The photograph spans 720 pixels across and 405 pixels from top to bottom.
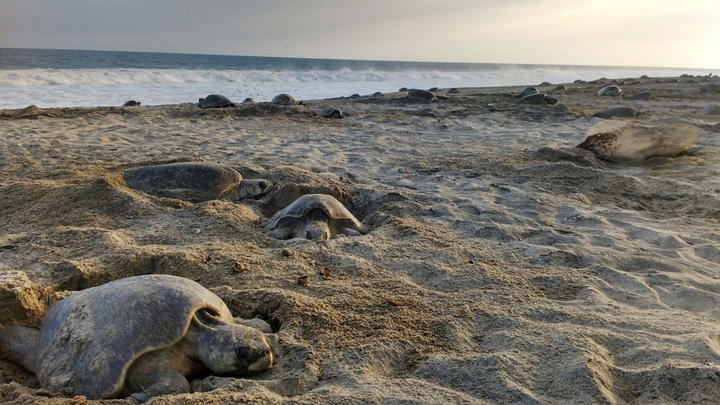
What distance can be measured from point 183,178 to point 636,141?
14.7 feet

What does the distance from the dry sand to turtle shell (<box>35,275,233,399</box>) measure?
0.12 m

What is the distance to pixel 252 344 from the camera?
1775 mm

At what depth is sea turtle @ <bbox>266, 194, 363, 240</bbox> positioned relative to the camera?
126 inches

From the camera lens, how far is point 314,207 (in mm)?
3352

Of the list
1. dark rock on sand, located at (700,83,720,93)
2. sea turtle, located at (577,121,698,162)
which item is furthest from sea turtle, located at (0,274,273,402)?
dark rock on sand, located at (700,83,720,93)

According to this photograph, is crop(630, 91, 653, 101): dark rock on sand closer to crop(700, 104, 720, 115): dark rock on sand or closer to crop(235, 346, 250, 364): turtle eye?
crop(700, 104, 720, 115): dark rock on sand

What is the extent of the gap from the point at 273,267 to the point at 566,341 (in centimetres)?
147

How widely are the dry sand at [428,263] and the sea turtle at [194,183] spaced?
0.52ft

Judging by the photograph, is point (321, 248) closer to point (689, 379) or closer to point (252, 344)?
point (252, 344)

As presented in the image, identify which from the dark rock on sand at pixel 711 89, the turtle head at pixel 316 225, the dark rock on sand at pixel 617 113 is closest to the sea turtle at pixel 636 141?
the dark rock on sand at pixel 617 113

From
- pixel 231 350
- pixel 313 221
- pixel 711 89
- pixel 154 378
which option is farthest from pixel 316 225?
pixel 711 89

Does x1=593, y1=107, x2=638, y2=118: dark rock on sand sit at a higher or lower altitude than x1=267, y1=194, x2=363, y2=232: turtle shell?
higher

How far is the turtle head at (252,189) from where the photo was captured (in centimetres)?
398

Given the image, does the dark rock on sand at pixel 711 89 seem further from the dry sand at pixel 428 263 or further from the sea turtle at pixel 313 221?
the sea turtle at pixel 313 221
